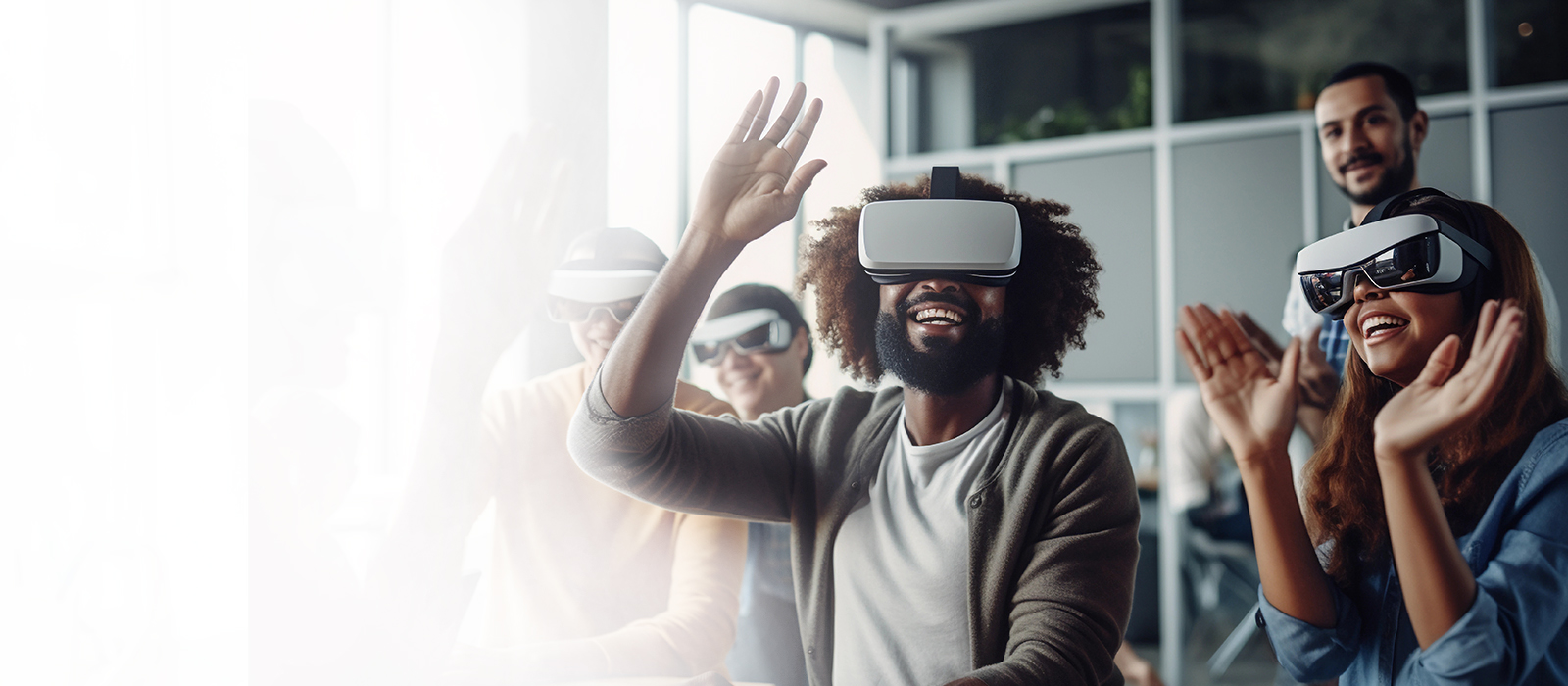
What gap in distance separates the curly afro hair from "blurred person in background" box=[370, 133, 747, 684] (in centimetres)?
24

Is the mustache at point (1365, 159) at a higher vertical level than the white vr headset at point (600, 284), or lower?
higher

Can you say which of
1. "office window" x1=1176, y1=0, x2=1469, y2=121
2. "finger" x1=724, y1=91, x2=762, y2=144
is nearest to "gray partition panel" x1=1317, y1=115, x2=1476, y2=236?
"office window" x1=1176, y1=0, x2=1469, y2=121

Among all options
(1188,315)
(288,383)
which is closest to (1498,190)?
(1188,315)

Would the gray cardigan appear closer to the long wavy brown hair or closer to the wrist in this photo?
the wrist

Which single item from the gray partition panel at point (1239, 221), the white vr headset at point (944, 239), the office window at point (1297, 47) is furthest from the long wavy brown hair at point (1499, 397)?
the office window at point (1297, 47)

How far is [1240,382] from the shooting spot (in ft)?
3.36

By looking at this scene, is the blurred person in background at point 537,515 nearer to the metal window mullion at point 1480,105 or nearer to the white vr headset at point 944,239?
the white vr headset at point 944,239

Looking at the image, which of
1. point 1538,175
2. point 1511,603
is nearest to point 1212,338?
point 1511,603

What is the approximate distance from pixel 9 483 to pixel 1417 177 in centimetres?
180

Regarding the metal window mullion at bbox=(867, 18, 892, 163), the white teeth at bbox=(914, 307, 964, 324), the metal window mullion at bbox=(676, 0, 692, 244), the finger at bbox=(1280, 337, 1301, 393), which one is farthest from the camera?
the metal window mullion at bbox=(867, 18, 892, 163)

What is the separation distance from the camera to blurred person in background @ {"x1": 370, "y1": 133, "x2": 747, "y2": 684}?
1.32 metres

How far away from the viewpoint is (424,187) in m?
1.36

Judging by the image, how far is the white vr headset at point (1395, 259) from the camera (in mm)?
988

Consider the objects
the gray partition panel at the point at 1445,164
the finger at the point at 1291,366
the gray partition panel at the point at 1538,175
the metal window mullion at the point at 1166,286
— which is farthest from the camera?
the metal window mullion at the point at 1166,286
